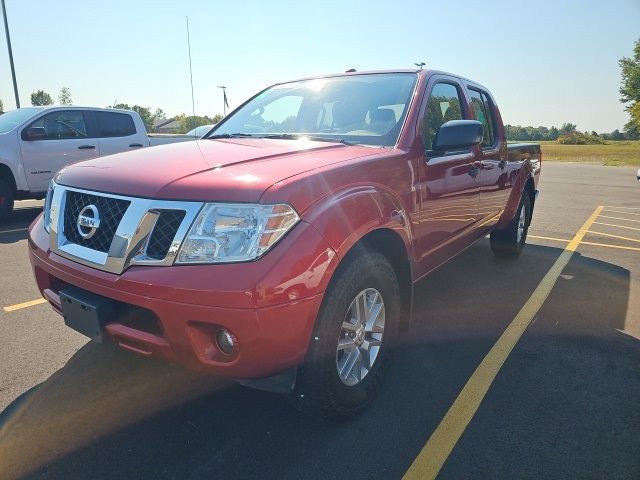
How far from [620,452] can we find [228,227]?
207 centimetres

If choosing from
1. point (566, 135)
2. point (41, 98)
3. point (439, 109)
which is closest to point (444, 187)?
point (439, 109)

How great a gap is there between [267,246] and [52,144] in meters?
7.57

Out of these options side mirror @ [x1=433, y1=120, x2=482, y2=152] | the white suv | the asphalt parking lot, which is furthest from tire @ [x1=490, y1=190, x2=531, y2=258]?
the white suv

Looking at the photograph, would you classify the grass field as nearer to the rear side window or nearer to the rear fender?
the rear fender

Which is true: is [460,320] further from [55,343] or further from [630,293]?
[55,343]

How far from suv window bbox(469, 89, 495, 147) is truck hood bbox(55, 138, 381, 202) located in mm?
1977

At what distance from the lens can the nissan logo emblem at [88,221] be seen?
212cm

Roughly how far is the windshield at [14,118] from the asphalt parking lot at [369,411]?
16.2ft

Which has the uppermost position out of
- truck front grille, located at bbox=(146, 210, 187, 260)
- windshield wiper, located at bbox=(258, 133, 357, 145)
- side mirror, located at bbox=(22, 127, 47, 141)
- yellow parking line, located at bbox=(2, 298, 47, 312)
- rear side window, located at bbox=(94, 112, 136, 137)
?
rear side window, located at bbox=(94, 112, 136, 137)

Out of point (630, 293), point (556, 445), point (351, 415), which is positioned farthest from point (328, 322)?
point (630, 293)

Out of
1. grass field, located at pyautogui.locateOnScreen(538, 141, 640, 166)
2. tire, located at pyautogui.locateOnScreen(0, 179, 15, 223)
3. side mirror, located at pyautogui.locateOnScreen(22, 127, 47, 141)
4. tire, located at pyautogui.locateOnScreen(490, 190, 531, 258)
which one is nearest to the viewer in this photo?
tire, located at pyautogui.locateOnScreen(490, 190, 531, 258)

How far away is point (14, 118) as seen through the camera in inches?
309

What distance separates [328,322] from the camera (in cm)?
207

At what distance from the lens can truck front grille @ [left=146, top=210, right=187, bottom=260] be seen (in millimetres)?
1899
